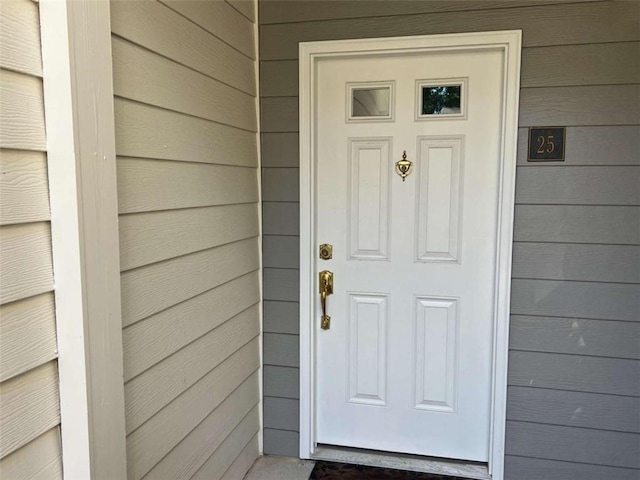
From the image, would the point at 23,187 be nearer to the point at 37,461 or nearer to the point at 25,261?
the point at 25,261

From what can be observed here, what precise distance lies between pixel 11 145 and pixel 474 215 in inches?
69.3

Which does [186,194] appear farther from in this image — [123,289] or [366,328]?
[366,328]

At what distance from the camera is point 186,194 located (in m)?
1.65

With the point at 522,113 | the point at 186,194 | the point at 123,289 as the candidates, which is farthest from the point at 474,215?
the point at 123,289

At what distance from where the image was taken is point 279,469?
90.7 inches

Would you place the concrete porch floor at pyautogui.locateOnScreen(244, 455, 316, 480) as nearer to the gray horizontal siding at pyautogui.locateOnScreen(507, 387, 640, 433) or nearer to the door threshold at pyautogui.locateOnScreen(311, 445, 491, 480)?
the door threshold at pyautogui.locateOnScreen(311, 445, 491, 480)

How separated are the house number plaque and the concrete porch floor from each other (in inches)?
67.2

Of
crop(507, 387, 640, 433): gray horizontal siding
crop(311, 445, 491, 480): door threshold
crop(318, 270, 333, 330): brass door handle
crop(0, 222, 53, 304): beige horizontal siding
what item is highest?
crop(0, 222, 53, 304): beige horizontal siding

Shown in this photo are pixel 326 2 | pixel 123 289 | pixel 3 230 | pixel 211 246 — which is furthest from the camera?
pixel 326 2

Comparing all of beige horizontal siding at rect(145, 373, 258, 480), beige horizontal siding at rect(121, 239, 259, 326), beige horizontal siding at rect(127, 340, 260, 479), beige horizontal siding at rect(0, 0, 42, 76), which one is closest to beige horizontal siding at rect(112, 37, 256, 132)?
beige horizontal siding at rect(0, 0, 42, 76)

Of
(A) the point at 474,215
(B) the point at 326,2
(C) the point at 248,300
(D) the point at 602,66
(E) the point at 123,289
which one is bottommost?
(C) the point at 248,300

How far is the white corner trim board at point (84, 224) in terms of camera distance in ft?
3.47

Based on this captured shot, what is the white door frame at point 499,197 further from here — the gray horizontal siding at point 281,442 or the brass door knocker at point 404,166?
the brass door knocker at point 404,166

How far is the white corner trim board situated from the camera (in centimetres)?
106
